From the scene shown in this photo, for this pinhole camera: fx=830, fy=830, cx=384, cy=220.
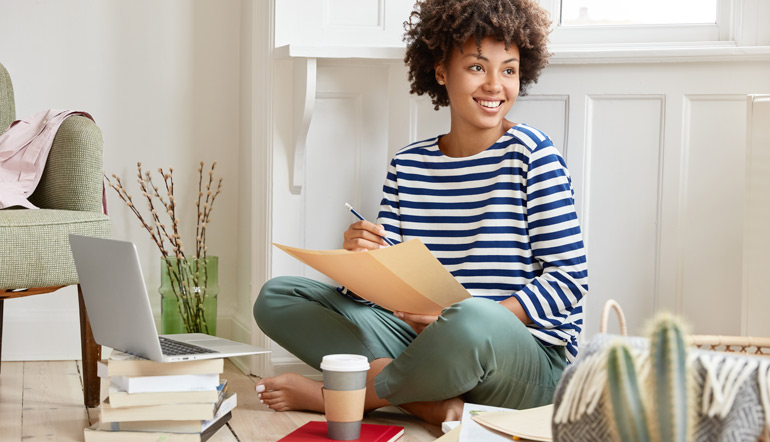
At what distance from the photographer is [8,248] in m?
1.48

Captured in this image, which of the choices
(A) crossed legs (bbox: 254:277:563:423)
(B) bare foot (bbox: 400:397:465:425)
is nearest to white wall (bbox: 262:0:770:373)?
(A) crossed legs (bbox: 254:277:563:423)

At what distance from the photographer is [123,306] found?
132 centimetres

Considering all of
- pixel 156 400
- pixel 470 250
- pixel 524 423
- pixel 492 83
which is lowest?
pixel 156 400

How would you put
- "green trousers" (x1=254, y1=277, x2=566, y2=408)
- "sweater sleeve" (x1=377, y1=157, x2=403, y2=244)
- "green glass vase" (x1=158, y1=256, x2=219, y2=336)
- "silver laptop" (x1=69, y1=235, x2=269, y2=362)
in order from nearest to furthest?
"silver laptop" (x1=69, y1=235, x2=269, y2=362)
"green trousers" (x1=254, y1=277, x2=566, y2=408)
"sweater sleeve" (x1=377, y1=157, x2=403, y2=244)
"green glass vase" (x1=158, y1=256, x2=219, y2=336)

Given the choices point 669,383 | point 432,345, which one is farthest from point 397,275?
point 669,383

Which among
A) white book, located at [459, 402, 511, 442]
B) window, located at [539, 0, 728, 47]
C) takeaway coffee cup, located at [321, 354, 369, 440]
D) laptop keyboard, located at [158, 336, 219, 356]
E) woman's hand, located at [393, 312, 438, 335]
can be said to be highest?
window, located at [539, 0, 728, 47]

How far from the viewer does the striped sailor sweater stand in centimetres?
148

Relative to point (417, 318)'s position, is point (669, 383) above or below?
above

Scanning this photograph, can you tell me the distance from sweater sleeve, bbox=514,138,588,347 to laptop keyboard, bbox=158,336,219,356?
557 millimetres

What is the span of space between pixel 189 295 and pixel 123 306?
26.7 inches

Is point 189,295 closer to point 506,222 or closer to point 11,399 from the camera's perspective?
point 11,399

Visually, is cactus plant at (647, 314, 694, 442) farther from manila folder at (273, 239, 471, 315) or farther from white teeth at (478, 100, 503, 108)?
white teeth at (478, 100, 503, 108)

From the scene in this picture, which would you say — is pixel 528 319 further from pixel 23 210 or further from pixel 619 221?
pixel 23 210

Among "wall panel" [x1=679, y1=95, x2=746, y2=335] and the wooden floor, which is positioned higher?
"wall panel" [x1=679, y1=95, x2=746, y2=335]
